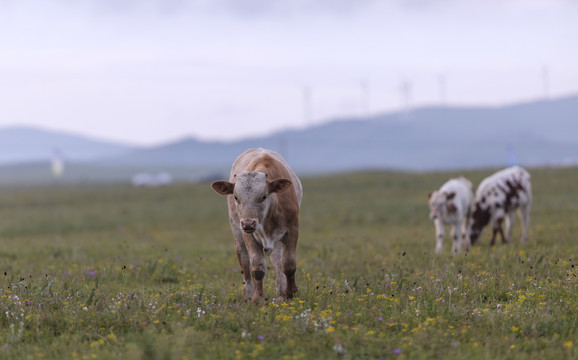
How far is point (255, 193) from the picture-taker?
841 centimetres

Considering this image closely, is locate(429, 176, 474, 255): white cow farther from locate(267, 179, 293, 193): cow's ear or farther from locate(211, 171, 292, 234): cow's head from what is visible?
locate(211, 171, 292, 234): cow's head

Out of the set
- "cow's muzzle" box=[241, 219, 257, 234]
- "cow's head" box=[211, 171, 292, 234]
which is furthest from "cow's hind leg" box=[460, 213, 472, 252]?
"cow's muzzle" box=[241, 219, 257, 234]

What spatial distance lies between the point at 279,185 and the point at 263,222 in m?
0.63

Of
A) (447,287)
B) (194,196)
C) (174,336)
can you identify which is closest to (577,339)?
(447,287)

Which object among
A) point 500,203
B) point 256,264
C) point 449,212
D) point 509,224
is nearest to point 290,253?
point 256,264

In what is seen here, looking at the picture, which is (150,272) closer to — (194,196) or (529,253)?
(529,253)

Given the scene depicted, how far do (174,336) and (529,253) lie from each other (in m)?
9.29

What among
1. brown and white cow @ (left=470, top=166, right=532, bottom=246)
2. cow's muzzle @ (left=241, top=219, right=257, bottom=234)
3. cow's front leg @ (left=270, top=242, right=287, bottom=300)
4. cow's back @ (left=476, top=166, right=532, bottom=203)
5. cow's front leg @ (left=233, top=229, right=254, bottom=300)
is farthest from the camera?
cow's back @ (left=476, top=166, right=532, bottom=203)

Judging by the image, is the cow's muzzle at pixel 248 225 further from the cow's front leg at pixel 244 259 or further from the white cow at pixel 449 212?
the white cow at pixel 449 212

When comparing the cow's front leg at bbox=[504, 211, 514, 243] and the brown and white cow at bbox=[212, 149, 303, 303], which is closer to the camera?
the brown and white cow at bbox=[212, 149, 303, 303]

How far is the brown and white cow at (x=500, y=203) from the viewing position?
57.0 ft

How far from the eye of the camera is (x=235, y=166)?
1069cm

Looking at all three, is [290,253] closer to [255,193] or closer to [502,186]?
[255,193]

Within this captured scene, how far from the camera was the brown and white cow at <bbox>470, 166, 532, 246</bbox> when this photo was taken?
17.4 meters
